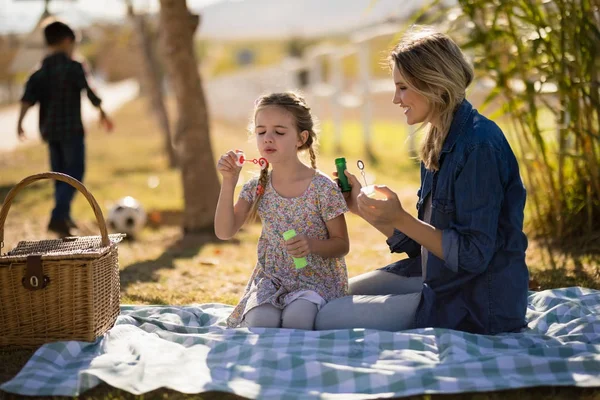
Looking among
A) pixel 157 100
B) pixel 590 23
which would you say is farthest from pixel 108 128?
pixel 157 100

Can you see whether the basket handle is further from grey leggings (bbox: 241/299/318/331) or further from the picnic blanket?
grey leggings (bbox: 241/299/318/331)

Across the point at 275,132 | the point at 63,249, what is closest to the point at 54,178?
the point at 63,249

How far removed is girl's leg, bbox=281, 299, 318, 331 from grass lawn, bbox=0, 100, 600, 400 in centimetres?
61

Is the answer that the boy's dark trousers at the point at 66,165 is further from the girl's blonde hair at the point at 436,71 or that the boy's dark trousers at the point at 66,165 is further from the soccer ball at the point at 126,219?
A: the girl's blonde hair at the point at 436,71

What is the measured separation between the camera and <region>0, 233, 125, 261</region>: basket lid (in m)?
3.05

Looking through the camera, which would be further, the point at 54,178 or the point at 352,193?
the point at 352,193

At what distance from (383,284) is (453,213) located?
24.3 inches

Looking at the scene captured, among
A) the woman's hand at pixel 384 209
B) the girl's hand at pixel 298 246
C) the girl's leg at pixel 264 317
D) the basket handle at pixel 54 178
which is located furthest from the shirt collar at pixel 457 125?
the basket handle at pixel 54 178

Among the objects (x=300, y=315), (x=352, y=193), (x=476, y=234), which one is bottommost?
(x=300, y=315)

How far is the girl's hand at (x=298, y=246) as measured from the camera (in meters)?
3.15

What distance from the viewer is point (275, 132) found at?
132 inches

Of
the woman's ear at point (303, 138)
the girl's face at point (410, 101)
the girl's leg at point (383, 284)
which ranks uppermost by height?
the girl's face at point (410, 101)

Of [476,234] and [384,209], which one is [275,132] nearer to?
[384,209]

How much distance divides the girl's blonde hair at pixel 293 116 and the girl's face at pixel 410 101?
55 cm
